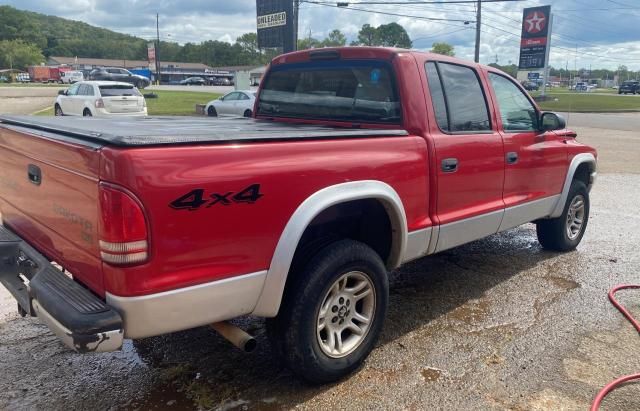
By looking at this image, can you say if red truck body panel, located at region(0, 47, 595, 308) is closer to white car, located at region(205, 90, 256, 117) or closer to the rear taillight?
the rear taillight

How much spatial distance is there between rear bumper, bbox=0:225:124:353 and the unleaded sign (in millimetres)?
23769

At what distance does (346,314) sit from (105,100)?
1661 cm

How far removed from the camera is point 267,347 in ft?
11.6

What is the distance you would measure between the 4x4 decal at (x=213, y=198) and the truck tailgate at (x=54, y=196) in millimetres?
356

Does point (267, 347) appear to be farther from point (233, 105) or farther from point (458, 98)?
point (233, 105)

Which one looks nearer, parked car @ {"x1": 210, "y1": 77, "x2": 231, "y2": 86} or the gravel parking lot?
the gravel parking lot

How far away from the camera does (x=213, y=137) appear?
237 centimetres

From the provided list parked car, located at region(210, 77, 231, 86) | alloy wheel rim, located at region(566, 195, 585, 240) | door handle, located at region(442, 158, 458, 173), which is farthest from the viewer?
parked car, located at region(210, 77, 231, 86)

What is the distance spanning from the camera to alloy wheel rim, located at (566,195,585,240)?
5566mm

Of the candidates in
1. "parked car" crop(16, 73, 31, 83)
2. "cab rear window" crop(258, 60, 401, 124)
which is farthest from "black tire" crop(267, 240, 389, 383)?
"parked car" crop(16, 73, 31, 83)

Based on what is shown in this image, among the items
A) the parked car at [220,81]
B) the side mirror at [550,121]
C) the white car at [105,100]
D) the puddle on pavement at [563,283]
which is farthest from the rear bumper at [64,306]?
the parked car at [220,81]

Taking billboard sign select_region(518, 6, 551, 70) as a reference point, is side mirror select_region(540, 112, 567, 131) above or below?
below

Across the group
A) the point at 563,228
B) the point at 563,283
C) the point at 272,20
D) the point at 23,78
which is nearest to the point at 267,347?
the point at 563,283

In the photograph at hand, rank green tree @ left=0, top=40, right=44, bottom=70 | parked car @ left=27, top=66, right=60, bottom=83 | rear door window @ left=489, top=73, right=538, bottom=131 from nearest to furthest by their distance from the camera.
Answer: rear door window @ left=489, top=73, right=538, bottom=131 → parked car @ left=27, top=66, right=60, bottom=83 → green tree @ left=0, top=40, right=44, bottom=70
